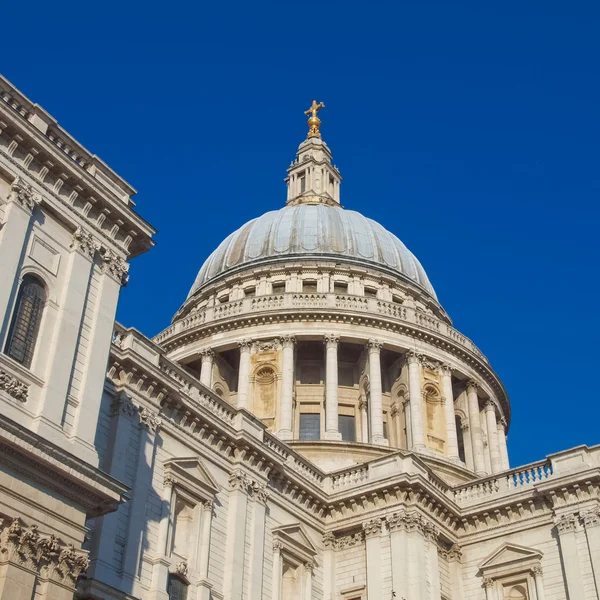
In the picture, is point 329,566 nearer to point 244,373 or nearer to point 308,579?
point 308,579

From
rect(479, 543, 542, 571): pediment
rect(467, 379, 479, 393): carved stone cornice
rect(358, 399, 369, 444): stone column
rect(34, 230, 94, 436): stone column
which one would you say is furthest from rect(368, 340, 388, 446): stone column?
rect(34, 230, 94, 436): stone column

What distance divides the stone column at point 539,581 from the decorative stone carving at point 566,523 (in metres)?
1.58

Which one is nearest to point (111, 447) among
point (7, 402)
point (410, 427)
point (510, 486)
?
point (7, 402)

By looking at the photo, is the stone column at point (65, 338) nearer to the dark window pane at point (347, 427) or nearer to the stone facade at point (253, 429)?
the stone facade at point (253, 429)

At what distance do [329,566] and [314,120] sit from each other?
44.4 metres

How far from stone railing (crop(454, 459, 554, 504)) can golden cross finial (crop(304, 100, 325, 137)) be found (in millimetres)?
39433

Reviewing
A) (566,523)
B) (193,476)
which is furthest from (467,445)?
(193,476)

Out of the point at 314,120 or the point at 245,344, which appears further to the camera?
the point at 314,120

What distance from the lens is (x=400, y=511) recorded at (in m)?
33.6

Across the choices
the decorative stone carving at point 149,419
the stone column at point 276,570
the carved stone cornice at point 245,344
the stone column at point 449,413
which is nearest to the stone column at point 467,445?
the stone column at point 449,413

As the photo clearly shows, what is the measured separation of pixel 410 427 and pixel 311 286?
38.0 feet

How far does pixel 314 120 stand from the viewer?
7194cm

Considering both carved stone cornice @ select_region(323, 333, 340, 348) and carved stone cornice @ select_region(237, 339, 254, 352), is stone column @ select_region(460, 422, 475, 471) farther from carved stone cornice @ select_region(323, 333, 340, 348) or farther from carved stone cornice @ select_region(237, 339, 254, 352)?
carved stone cornice @ select_region(237, 339, 254, 352)

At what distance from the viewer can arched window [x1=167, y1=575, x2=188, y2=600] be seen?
27109 mm
